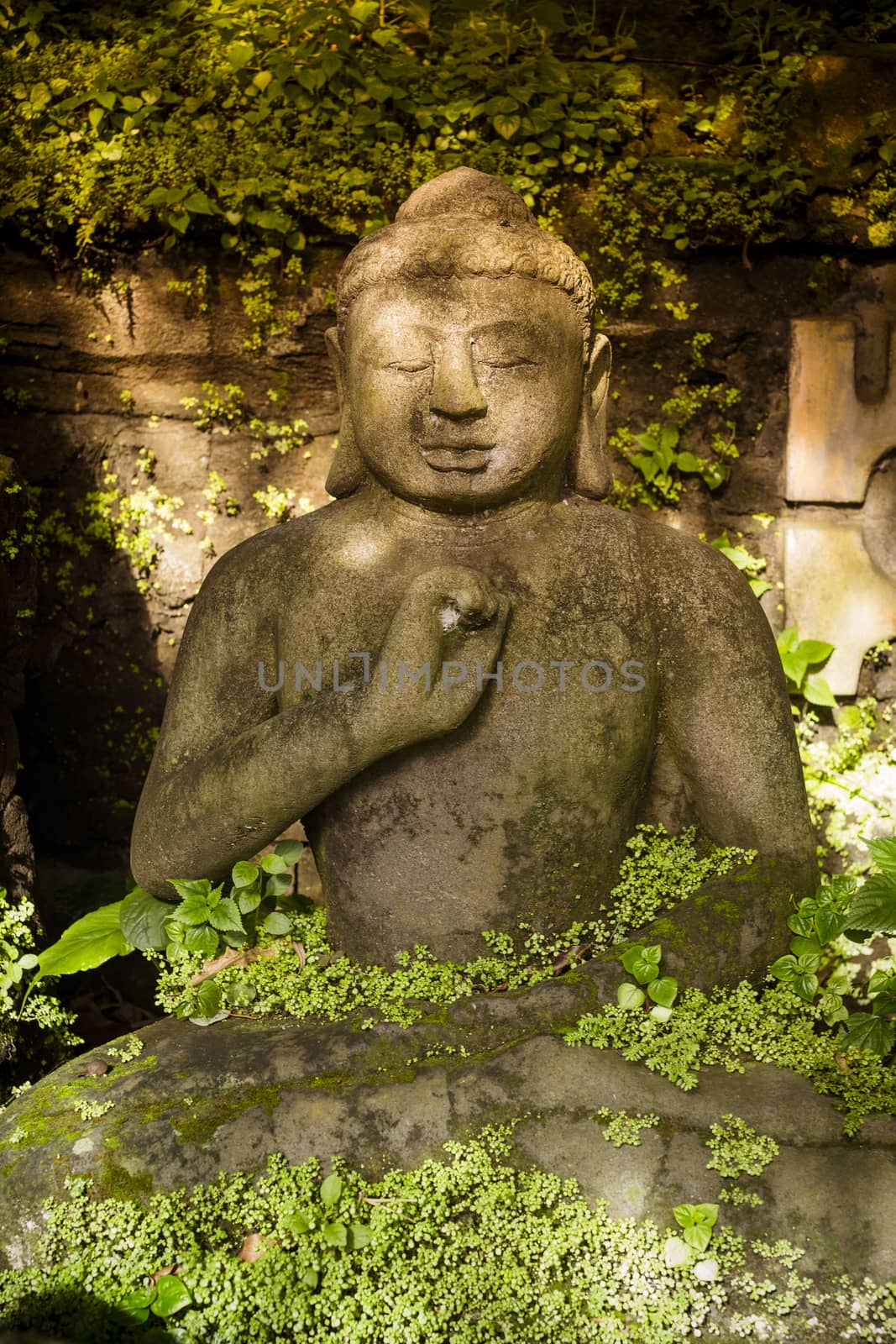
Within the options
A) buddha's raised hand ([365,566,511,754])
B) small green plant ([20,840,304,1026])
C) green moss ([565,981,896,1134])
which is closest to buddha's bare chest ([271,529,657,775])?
buddha's raised hand ([365,566,511,754])

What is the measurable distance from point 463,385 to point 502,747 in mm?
797

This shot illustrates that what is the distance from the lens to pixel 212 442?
444cm

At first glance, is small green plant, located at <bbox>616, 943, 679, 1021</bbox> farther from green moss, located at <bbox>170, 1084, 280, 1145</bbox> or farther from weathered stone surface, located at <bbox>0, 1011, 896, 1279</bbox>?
green moss, located at <bbox>170, 1084, 280, 1145</bbox>

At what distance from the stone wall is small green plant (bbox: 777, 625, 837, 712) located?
3.3 inches

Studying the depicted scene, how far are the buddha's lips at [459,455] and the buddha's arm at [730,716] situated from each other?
49 cm

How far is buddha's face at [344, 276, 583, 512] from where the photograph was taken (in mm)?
2879

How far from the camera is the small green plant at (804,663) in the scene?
432 centimetres

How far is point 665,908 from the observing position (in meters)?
3.09

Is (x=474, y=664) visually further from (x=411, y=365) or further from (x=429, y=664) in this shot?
(x=411, y=365)

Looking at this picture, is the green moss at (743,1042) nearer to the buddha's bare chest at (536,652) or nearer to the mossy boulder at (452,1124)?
the mossy boulder at (452,1124)

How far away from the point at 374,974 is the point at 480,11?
340cm

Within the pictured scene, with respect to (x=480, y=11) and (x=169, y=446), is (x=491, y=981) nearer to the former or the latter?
(x=169, y=446)

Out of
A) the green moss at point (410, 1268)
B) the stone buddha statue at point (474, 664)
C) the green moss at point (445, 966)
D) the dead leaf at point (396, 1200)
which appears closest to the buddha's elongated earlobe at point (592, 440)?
the stone buddha statue at point (474, 664)

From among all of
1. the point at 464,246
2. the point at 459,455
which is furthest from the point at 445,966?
the point at 464,246
